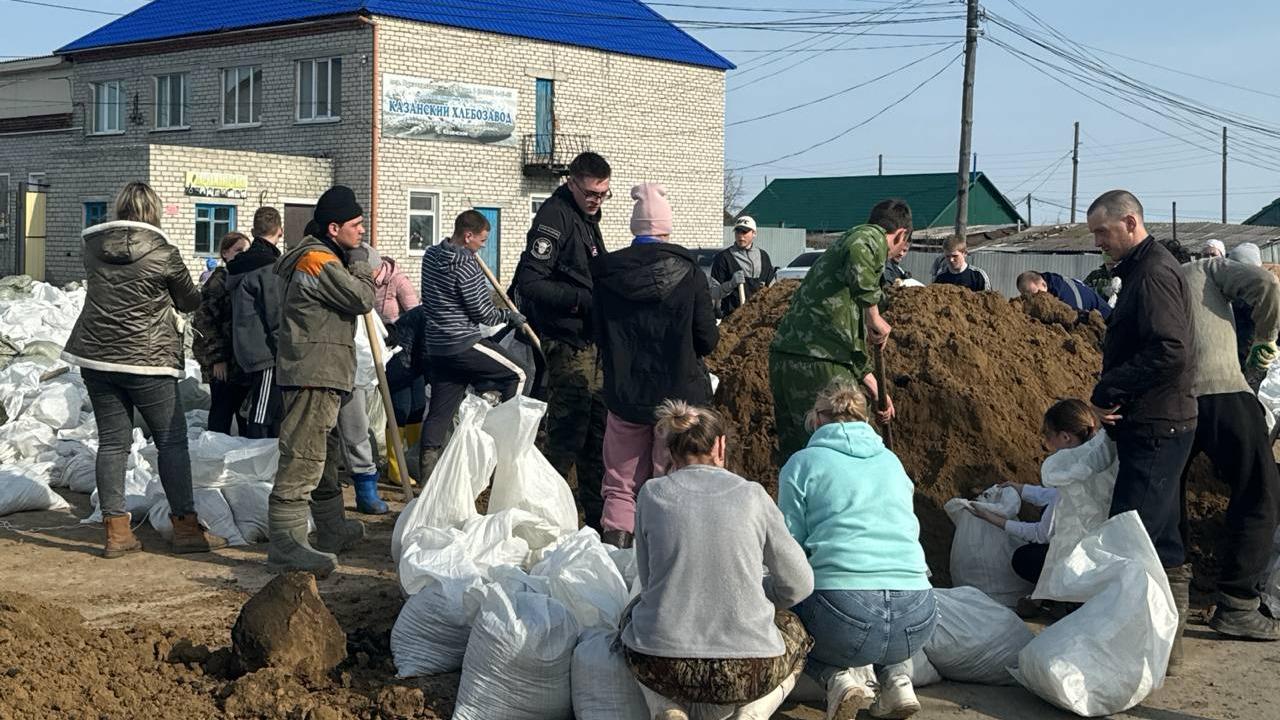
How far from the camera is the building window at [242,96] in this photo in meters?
32.8

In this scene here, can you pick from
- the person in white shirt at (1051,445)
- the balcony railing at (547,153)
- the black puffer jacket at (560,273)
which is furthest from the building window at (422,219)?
the person in white shirt at (1051,445)

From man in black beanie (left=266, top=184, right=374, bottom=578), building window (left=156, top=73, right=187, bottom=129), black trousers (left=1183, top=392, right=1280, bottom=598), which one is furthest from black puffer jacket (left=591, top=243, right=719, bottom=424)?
building window (left=156, top=73, right=187, bottom=129)

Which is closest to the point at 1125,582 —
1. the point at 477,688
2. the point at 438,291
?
the point at 477,688

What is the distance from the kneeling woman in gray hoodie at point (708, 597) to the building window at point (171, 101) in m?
33.3

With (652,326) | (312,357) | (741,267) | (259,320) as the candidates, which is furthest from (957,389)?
(741,267)

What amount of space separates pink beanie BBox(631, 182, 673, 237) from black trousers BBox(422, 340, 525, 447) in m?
1.78

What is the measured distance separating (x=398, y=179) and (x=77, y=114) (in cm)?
1225

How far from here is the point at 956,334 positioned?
7828 mm

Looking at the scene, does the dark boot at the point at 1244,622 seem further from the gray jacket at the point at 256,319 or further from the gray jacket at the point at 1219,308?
the gray jacket at the point at 256,319

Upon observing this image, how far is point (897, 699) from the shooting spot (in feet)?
14.3

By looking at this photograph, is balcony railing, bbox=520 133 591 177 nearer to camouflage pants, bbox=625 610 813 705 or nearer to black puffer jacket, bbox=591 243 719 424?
black puffer jacket, bbox=591 243 719 424

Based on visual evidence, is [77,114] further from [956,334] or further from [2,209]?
[956,334]

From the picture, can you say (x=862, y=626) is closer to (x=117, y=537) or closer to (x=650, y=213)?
(x=650, y=213)

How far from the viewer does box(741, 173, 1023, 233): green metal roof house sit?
163ft
